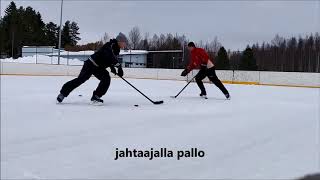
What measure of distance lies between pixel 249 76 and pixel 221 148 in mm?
18243

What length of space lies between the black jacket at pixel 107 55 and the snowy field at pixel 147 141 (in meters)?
0.79

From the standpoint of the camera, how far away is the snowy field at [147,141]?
3.01 meters

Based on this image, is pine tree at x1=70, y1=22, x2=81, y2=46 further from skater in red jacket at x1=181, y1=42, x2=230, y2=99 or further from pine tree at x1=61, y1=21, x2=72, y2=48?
skater in red jacket at x1=181, y1=42, x2=230, y2=99

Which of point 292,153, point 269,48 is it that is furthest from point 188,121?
point 269,48

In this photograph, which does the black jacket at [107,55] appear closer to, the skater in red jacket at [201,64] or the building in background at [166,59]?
the skater in red jacket at [201,64]

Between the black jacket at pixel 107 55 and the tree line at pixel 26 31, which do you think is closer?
the black jacket at pixel 107 55

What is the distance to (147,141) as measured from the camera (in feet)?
12.4

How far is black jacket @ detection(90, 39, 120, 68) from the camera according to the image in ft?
20.1

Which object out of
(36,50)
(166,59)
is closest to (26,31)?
(36,50)

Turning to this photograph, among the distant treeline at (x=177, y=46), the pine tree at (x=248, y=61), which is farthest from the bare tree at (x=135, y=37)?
the pine tree at (x=248, y=61)

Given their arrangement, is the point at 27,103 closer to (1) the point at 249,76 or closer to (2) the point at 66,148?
(2) the point at 66,148

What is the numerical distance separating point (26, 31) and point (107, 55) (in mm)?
54729

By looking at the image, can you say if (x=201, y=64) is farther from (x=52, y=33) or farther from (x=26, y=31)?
(x=52, y=33)

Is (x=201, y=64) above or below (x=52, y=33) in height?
below
